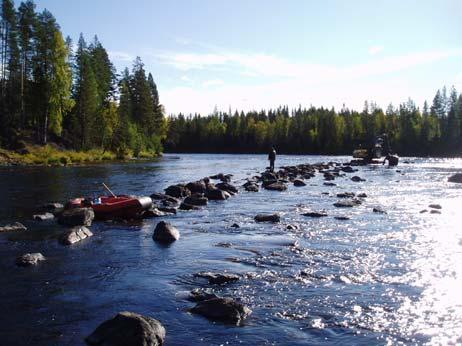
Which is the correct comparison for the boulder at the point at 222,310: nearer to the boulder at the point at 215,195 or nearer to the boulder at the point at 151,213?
the boulder at the point at 151,213

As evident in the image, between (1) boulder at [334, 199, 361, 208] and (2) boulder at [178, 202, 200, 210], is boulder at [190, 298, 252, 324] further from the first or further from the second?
(1) boulder at [334, 199, 361, 208]

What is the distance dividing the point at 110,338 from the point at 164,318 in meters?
1.86

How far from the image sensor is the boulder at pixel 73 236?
56.7 ft

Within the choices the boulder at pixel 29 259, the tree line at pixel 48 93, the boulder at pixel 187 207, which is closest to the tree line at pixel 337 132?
the tree line at pixel 48 93

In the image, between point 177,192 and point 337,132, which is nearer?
point 177,192

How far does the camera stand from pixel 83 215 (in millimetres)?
21156

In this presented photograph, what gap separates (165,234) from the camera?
59.7ft

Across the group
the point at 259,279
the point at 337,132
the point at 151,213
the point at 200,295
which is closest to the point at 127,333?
the point at 200,295

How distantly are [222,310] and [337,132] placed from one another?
15171 centimetres

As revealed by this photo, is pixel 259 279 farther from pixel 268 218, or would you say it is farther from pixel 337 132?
pixel 337 132

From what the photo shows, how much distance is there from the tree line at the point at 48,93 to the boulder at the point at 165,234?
2146 inches

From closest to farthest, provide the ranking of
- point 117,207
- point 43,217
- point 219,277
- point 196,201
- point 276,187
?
point 219,277 → point 43,217 → point 117,207 → point 196,201 → point 276,187

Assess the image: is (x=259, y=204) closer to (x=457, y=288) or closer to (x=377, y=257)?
(x=377, y=257)

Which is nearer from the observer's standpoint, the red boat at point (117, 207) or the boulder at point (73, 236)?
the boulder at point (73, 236)
